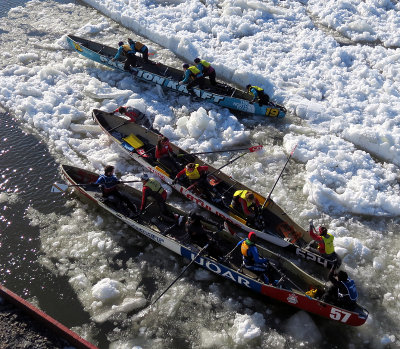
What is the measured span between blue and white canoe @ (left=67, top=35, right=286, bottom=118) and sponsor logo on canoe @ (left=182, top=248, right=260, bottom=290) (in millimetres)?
6770

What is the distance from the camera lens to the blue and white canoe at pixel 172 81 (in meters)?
14.8

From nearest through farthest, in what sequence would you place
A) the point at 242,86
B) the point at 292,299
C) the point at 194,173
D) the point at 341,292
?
the point at 341,292
the point at 292,299
the point at 194,173
the point at 242,86

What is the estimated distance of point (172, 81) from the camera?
622 inches

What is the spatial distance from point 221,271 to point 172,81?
851 cm

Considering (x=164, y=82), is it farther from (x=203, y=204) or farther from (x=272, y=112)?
(x=203, y=204)

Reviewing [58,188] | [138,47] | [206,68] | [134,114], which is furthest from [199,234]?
[138,47]

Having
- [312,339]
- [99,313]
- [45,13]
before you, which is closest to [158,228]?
[99,313]

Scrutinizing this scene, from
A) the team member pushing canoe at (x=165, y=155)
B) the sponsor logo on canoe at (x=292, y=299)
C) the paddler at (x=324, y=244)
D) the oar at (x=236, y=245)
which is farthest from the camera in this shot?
the team member pushing canoe at (x=165, y=155)

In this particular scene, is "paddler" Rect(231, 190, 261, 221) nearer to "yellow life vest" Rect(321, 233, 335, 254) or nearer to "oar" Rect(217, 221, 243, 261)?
"oar" Rect(217, 221, 243, 261)

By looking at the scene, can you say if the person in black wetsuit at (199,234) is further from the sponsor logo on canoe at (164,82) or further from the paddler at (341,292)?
the sponsor logo on canoe at (164,82)

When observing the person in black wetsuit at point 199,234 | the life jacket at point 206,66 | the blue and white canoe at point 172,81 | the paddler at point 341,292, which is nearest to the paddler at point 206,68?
the life jacket at point 206,66

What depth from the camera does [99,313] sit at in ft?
31.2

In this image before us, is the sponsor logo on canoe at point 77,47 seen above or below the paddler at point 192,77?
A: below

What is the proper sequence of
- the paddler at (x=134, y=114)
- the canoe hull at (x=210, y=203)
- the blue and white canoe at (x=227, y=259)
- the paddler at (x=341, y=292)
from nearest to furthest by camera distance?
the paddler at (x=341, y=292)
the blue and white canoe at (x=227, y=259)
the canoe hull at (x=210, y=203)
the paddler at (x=134, y=114)
